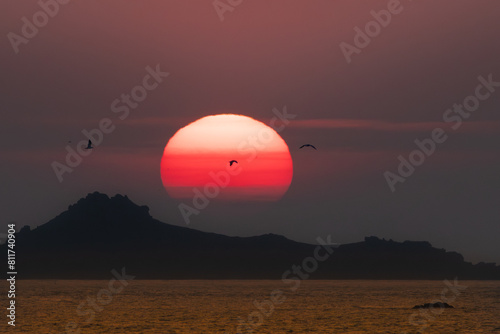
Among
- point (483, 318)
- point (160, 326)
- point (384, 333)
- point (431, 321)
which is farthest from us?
point (483, 318)

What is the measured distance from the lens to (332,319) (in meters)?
142

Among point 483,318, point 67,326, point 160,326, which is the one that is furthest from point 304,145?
point 483,318

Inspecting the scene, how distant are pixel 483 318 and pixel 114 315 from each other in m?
58.3

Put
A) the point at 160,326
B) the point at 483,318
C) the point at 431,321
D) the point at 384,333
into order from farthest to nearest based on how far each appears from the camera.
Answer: the point at 483,318 < the point at 431,321 < the point at 160,326 < the point at 384,333

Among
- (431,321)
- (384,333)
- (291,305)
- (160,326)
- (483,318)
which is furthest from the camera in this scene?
(291,305)

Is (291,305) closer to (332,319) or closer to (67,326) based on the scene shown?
(332,319)

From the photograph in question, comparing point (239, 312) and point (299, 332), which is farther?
point (239, 312)

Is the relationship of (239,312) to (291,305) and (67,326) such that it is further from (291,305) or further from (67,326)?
(67,326)

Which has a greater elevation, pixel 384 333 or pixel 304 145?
pixel 304 145

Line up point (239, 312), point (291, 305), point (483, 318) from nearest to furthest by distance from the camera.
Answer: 1. point (483, 318)
2. point (239, 312)
3. point (291, 305)

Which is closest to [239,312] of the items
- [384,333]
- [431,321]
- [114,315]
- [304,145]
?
[114,315]

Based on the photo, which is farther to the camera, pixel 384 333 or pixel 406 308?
pixel 406 308

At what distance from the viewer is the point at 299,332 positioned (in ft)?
379

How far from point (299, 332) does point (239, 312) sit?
4665 cm
